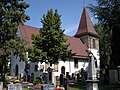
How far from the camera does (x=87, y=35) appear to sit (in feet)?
185

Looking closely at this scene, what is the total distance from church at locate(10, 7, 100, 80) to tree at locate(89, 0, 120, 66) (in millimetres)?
9267

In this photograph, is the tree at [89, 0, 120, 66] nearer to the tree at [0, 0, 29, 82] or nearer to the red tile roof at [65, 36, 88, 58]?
the tree at [0, 0, 29, 82]

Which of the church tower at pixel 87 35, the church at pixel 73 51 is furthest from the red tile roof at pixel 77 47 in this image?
the church tower at pixel 87 35

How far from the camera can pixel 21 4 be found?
2488cm

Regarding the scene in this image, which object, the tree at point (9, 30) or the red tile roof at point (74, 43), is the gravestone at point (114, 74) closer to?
the tree at point (9, 30)

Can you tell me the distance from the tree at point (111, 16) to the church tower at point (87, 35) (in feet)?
83.5

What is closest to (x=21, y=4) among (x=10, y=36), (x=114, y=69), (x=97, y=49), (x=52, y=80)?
(x=10, y=36)

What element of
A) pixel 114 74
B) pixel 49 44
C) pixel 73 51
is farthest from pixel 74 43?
pixel 114 74

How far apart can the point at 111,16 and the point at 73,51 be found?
22077mm

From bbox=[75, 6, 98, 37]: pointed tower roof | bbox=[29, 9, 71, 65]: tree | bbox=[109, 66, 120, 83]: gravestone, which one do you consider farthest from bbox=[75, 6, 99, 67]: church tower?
bbox=[109, 66, 120, 83]: gravestone

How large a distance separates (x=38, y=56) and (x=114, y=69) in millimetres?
10556

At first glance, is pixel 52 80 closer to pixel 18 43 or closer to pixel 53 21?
pixel 18 43

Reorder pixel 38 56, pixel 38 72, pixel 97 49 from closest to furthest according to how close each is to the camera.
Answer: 1. pixel 38 56
2. pixel 38 72
3. pixel 97 49

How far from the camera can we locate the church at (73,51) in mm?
41319
